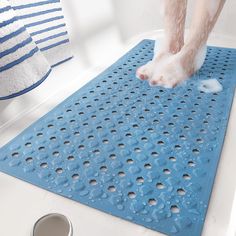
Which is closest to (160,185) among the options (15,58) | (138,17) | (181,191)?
(181,191)

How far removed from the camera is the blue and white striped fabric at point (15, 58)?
632mm

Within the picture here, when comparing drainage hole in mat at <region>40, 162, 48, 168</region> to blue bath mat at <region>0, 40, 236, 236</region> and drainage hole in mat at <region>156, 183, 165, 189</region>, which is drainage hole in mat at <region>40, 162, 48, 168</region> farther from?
drainage hole in mat at <region>156, 183, 165, 189</region>

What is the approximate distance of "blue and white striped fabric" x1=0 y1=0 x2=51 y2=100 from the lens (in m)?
0.63

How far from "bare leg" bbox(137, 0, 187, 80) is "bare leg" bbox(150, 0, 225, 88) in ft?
0.12

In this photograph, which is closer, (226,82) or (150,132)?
(150,132)

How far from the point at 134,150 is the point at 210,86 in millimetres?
360

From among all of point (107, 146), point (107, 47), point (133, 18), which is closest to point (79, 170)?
point (107, 146)

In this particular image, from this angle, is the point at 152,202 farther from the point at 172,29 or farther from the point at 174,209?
the point at 172,29

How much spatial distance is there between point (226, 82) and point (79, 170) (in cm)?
52

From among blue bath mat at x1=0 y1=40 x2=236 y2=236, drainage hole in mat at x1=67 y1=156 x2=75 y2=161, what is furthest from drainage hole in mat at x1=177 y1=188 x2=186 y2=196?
drainage hole in mat at x1=67 y1=156 x2=75 y2=161

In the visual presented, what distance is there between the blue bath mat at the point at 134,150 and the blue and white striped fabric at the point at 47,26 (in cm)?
14

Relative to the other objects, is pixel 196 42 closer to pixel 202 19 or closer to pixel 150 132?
pixel 202 19

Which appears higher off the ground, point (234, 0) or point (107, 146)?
point (234, 0)

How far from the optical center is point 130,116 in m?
0.76
